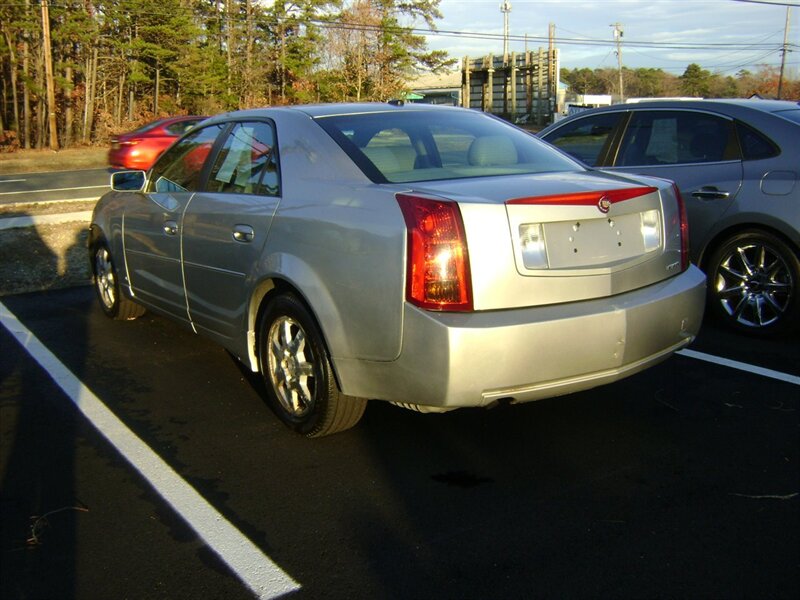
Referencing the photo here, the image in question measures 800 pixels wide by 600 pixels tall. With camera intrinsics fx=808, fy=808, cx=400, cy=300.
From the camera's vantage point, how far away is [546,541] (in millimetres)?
3033

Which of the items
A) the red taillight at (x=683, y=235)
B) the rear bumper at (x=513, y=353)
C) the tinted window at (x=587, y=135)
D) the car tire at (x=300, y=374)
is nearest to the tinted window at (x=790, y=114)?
the tinted window at (x=587, y=135)

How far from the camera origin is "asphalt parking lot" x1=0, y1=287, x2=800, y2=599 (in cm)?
282

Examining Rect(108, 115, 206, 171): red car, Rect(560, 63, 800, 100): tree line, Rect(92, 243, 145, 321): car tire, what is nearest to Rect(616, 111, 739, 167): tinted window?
Rect(92, 243, 145, 321): car tire

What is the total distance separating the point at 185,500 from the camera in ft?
11.3

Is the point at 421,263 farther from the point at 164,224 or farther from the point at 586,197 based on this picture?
the point at 164,224

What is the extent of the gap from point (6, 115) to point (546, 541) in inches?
1726

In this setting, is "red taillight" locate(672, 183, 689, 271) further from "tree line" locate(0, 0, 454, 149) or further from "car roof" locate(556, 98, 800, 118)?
"tree line" locate(0, 0, 454, 149)

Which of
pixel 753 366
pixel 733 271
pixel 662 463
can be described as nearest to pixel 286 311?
pixel 662 463

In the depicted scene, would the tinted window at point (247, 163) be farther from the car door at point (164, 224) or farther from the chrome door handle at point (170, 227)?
the chrome door handle at point (170, 227)

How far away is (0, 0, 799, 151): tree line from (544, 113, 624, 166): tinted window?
30634 millimetres

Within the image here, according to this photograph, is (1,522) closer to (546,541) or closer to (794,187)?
(546,541)

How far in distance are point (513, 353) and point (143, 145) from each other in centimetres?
1671

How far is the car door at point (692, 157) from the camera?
5.88m

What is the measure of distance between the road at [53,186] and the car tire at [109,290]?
9.41 metres
